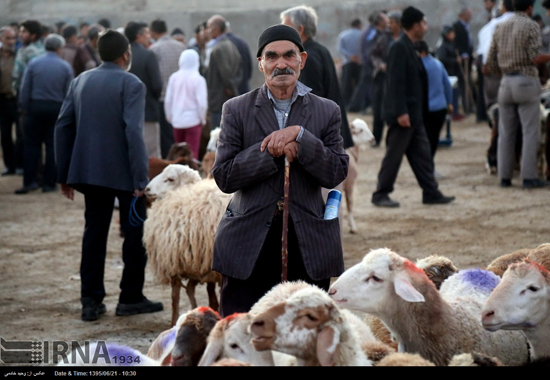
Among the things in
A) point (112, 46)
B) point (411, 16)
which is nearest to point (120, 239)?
point (112, 46)

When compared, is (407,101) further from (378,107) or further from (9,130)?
(9,130)

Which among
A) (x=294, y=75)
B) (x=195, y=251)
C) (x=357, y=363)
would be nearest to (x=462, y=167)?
(x=195, y=251)

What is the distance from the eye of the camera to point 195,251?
18.3 ft

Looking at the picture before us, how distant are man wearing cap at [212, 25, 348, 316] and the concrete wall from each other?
18263mm

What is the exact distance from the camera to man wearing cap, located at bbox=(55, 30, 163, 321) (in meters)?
5.75

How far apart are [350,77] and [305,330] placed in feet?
54.2

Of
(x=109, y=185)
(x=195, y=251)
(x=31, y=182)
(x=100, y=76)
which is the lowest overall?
(x=31, y=182)

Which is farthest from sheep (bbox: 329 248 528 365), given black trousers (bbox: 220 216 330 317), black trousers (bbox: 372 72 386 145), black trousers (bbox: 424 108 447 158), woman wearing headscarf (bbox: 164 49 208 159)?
black trousers (bbox: 372 72 386 145)

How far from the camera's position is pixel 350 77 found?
18859 mm

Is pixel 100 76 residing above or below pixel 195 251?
above

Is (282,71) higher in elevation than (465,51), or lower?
higher

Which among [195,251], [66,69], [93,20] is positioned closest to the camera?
[195,251]

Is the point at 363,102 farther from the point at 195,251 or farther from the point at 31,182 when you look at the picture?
the point at 195,251

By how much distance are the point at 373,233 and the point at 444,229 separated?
78cm
